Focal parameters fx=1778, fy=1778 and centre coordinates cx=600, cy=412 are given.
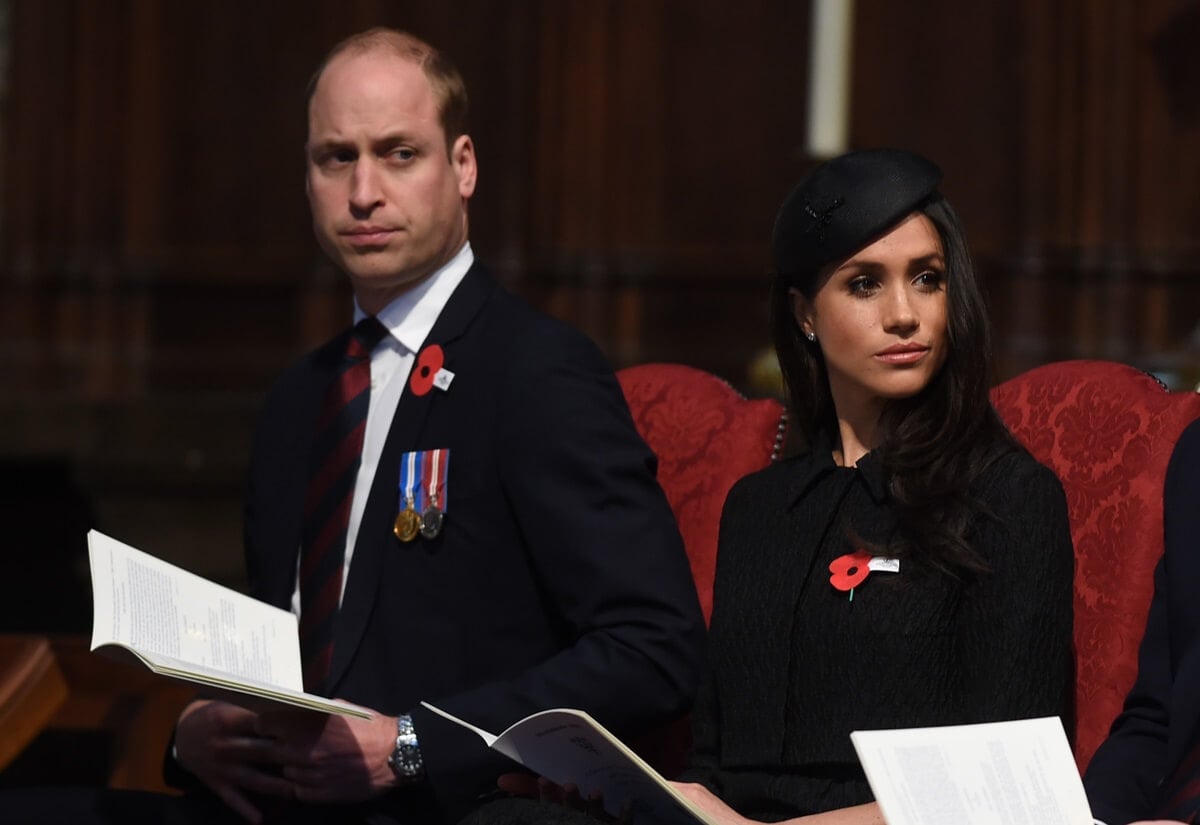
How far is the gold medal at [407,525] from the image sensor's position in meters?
2.41

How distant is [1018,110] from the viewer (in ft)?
15.1

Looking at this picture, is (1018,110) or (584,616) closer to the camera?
(584,616)

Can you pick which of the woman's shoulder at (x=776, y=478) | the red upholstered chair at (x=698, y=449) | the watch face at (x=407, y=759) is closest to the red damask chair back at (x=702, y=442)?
the red upholstered chair at (x=698, y=449)

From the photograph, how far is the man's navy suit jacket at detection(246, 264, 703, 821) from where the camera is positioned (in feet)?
7.45

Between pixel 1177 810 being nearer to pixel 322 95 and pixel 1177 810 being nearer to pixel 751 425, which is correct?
pixel 751 425

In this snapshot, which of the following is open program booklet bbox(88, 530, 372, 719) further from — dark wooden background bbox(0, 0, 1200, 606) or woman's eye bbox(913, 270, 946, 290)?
dark wooden background bbox(0, 0, 1200, 606)

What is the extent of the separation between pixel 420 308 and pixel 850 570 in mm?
792

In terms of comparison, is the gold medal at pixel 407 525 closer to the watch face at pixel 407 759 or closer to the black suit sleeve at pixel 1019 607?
the watch face at pixel 407 759

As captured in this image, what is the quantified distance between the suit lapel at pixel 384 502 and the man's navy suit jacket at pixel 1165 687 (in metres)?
0.97

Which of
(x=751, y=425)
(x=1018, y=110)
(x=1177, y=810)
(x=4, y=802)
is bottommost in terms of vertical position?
(x=4, y=802)

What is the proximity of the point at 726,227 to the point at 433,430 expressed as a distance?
97.5 inches

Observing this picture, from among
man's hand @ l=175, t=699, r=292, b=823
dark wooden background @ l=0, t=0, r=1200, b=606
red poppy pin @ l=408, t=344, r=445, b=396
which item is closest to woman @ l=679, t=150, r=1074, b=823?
red poppy pin @ l=408, t=344, r=445, b=396

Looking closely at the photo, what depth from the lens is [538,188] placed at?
194 inches

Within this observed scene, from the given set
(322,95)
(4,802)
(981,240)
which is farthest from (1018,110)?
(4,802)
